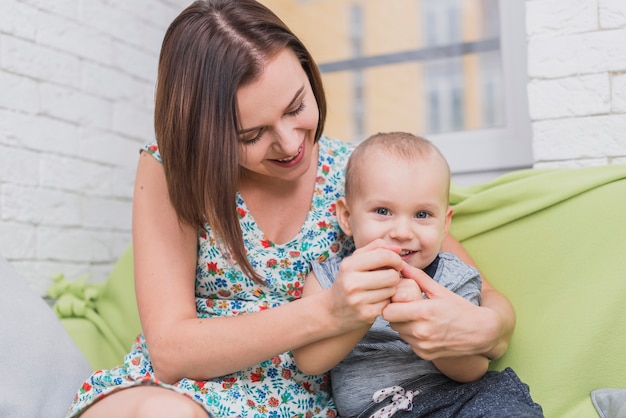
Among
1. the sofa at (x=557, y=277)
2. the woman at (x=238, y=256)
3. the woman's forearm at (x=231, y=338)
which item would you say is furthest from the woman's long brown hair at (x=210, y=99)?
the sofa at (x=557, y=277)

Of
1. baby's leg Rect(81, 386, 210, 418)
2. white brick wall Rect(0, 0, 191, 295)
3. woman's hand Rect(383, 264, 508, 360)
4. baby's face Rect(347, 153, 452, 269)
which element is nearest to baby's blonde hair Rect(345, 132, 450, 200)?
baby's face Rect(347, 153, 452, 269)

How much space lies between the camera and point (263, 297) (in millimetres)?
1387

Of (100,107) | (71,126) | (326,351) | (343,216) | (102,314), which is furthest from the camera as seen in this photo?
(100,107)

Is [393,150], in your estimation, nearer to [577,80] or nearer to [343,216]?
[343,216]

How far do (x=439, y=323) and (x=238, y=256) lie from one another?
39 cm

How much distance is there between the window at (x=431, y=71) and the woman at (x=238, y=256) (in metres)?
0.81

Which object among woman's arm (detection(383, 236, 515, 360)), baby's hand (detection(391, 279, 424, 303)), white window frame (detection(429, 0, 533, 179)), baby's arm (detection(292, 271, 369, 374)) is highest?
white window frame (detection(429, 0, 533, 179))

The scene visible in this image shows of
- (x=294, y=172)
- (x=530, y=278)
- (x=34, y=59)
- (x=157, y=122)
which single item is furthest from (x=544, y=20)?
(x=34, y=59)

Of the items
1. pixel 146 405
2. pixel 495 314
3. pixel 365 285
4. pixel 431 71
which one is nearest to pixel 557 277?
pixel 495 314

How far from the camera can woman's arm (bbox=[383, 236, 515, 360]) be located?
1.09 m

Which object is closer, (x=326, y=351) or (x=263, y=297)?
(x=326, y=351)

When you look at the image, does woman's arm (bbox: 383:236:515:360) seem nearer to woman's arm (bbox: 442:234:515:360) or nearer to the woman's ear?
woman's arm (bbox: 442:234:515:360)

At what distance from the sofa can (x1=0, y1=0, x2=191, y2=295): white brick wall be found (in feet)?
1.68

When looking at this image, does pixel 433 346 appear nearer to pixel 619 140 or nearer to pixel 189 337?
pixel 189 337
